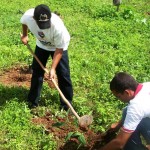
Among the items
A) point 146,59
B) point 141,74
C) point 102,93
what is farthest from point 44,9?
point 146,59

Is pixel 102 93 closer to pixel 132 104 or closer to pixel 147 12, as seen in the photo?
pixel 132 104

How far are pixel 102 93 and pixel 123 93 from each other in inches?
101

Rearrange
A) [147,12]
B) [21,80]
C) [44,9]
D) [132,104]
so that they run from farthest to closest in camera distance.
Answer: [147,12] → [21,80] → [44,9] → [132,104]

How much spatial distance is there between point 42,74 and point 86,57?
7.59 ft

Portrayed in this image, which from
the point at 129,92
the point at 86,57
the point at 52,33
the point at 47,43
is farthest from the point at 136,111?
the point at 86,57

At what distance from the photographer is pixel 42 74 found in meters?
5.56

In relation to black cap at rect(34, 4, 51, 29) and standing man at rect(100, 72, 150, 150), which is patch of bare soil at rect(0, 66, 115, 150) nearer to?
standing man at rect(100, 72, 150, 150)

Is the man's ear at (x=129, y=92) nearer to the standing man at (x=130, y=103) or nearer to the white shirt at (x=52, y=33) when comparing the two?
the standing man at (x=130, y=103)

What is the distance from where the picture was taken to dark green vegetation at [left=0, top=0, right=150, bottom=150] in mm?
5230

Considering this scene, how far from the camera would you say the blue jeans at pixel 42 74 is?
5.31 meters

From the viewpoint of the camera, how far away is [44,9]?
14.8 ft

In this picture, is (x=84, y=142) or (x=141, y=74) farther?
(x=141, y=74)

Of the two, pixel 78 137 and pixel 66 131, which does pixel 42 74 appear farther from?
pixel 78 137

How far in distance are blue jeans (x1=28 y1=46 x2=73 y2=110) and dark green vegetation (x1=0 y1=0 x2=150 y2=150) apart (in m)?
0.23
